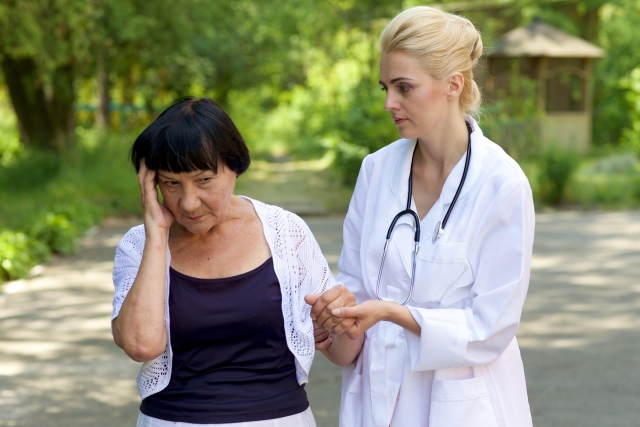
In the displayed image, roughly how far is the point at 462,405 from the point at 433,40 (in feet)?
3.46

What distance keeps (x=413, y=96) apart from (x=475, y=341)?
0.73 meters

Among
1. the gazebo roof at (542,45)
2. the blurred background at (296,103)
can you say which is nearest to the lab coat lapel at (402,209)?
the blurred background at (296,103)

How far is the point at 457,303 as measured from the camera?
97.4 inches

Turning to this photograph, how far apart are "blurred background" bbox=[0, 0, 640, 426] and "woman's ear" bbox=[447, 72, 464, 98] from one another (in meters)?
0.51

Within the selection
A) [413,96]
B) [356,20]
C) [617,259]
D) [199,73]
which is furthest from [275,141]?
[413,96]

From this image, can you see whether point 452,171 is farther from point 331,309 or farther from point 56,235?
point 56,235

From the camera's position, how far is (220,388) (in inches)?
92.0

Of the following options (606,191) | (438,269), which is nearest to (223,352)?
(438,269)

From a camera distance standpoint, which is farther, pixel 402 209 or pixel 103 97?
pixel 103 97

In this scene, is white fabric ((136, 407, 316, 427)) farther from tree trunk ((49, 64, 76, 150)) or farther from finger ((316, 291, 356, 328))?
tree trunk ((49, 64, 76, 150))

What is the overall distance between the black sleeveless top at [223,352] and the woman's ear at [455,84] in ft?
2.53

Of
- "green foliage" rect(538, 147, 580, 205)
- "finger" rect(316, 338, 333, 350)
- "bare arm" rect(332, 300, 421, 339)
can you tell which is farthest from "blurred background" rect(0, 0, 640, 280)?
"bare arm" rect(332, 300, 421, 339)

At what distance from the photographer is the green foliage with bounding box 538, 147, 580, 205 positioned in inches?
587

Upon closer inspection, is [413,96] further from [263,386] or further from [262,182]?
[262,182]
